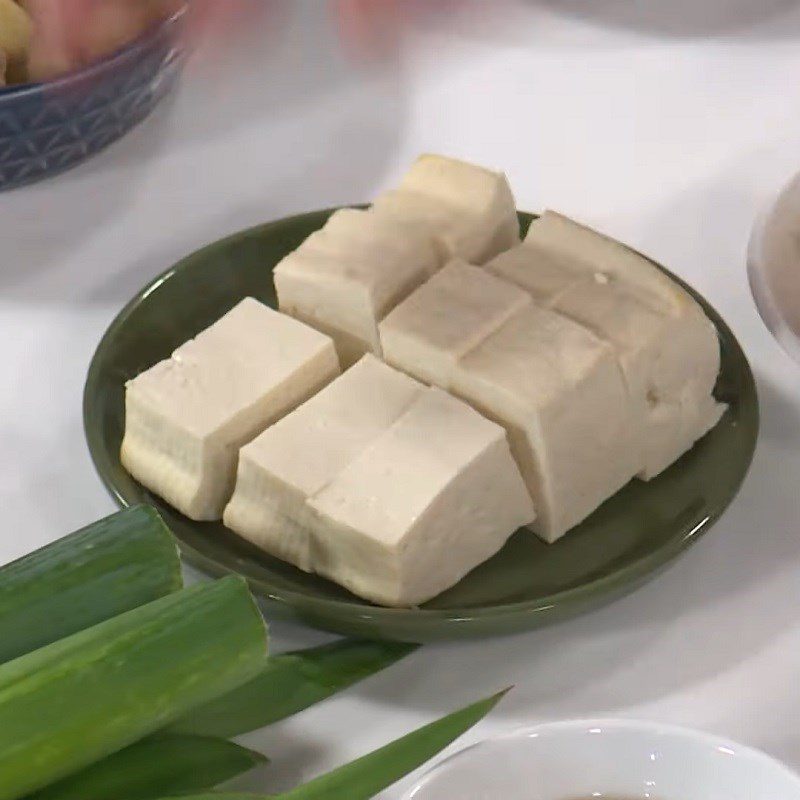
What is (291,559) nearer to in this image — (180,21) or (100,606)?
(100,606)

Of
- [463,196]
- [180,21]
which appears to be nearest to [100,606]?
[463,196]

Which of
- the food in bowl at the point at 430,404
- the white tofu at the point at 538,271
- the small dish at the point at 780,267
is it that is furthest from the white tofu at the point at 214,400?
the small dish at the point at 780,267

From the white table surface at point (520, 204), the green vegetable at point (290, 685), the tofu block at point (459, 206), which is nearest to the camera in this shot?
the green vegetable at point (290, 685)

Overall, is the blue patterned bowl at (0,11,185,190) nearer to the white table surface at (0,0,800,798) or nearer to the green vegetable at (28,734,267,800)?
the white table surface at (0,0,800,798)

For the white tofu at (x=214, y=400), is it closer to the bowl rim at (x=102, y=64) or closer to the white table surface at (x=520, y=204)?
the white table surface at (x=520, y=204)

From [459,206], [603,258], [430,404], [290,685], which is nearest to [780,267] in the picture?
[603,258]
